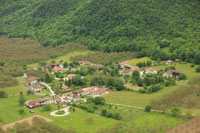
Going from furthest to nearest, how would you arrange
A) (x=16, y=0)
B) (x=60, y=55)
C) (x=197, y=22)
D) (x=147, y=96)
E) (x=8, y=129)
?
(x=16, y=0), (x=197, y=22), (x=60, y=55), (x=147, y=96), (x=8, y=129)

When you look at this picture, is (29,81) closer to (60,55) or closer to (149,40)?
→ (60,55)

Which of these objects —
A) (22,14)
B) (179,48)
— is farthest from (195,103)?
(22,14)

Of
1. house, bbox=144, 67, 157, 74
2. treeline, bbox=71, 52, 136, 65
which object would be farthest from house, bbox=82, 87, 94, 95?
treeline, bbox=71, 52, 136, 65

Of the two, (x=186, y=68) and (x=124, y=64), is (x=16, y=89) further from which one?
(x=186, y=68)

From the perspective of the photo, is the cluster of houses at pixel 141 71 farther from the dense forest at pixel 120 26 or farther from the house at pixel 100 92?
the house at pixel 100 92

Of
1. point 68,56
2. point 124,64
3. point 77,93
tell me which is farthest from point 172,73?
point 68,56

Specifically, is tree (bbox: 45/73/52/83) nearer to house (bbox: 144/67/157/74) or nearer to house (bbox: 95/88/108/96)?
house (bbox: 95/88/108/96)
